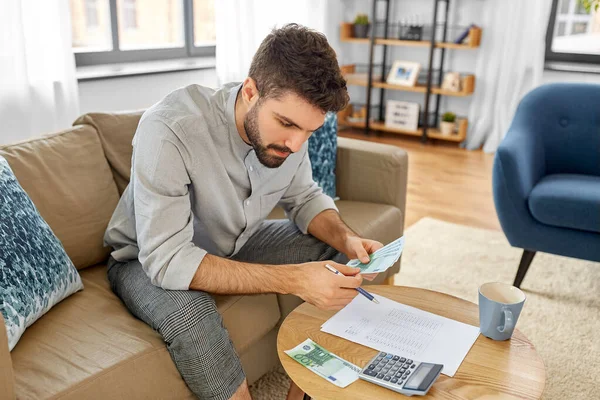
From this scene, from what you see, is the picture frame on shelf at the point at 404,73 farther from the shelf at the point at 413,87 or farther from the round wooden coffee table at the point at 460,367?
the round wooden coffee table at the point at 460,367

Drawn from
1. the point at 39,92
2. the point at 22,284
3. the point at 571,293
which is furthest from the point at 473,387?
the point at 39,92

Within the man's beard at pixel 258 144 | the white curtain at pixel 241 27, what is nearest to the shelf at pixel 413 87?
the white curtain at pixel 241 27

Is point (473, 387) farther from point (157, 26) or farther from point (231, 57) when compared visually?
point (157, 26)

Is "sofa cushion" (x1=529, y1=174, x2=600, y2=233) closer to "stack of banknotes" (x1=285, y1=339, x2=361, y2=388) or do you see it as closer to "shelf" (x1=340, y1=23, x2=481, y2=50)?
"stack of banknotes" (x1=285, y1=339, x2=361, y2=388)

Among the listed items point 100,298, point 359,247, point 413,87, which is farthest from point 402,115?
point 100,298

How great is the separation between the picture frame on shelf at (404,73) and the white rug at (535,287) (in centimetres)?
200

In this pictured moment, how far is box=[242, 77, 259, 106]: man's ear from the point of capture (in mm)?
1348

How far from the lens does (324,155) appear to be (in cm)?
224

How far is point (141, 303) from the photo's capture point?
1.36 meters

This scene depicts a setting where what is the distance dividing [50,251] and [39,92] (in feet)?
4.38

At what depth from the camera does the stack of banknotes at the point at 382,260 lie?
49.4 inches

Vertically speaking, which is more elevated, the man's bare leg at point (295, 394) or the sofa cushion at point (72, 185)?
the sofa cushion at point (72, 185)

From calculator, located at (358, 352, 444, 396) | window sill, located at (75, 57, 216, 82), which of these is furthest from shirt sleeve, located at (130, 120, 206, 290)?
window sill, located at (75, 57, 216, 82)

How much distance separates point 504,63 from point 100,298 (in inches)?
150
